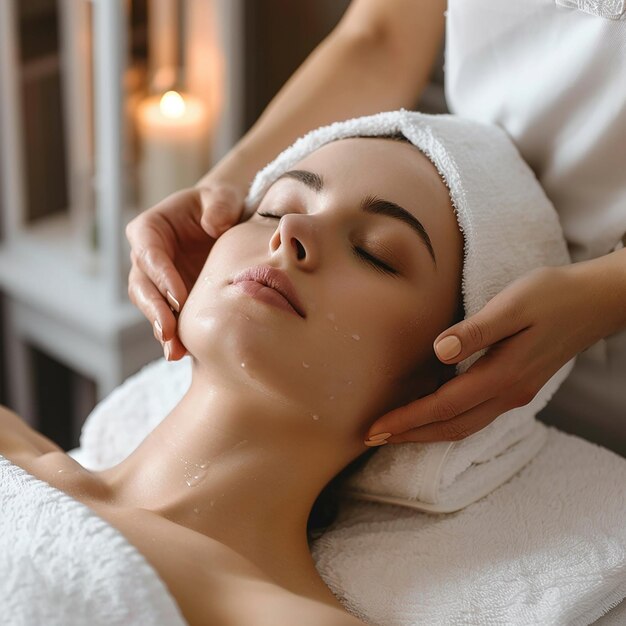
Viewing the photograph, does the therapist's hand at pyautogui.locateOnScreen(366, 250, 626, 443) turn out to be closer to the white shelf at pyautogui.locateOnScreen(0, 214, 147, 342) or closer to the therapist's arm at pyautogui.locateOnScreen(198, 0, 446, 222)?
the therapist's arm at pyautogui.locateOnScreen(198, 0, 446, 222)

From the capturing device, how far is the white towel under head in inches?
44.5

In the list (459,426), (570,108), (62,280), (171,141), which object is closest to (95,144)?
(171,141)

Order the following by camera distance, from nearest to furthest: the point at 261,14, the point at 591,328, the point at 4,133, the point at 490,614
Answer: the point at 490,614 → the point at 591,328 → the point at 4,133 → the point at 261,14

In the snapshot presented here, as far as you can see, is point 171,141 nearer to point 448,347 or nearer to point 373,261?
point 373,261

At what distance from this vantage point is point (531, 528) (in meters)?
1.11

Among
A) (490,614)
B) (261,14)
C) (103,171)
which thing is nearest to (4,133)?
(103,171)

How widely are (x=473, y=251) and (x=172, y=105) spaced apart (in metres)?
1.09

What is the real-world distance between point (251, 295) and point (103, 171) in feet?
3.19

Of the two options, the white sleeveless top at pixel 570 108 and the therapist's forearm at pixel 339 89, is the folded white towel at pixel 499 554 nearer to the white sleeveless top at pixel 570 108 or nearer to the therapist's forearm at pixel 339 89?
the white sleeveless top at pixel 570 108

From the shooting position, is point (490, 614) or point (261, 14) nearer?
point (490, 614)

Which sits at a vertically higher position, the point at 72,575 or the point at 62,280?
the point at 72,575

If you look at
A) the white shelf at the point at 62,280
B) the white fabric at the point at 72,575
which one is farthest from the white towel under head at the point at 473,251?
the white shelf at the point at 62,280

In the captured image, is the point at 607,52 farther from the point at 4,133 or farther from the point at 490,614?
the point at 4,133

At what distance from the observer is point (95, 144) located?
2.01m
